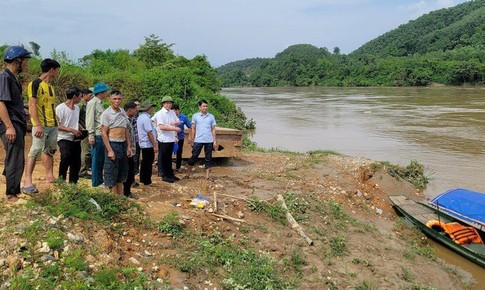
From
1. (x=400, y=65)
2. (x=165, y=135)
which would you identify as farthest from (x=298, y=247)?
(x=400, y=65)

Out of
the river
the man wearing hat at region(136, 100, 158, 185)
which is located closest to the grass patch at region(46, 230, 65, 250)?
the man wearing hat at region(136, 100, 158, 185)

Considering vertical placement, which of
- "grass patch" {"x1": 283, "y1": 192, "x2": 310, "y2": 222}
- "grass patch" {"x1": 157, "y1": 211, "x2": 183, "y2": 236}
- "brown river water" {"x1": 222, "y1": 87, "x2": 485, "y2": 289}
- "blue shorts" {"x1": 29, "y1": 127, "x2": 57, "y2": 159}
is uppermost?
"blue shorts" {"x1": 29, "y1": 127, "x2": 57, "y2": 159}

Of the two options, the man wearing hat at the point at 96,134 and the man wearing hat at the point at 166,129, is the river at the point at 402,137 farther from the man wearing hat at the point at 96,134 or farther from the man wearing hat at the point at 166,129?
Answer: the man wearing hat at the point at 96,134

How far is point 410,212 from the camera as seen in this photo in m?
7.86

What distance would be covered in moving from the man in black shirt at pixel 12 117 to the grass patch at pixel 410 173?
8186 mm

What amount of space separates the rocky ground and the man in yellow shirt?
1.20ft

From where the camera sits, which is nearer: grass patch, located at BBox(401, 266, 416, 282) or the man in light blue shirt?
grass patch, located at BBox(401, 266, 416, 282)

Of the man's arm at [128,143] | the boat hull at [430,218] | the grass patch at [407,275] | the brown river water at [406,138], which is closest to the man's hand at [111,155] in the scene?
the man's arm at [128,143]

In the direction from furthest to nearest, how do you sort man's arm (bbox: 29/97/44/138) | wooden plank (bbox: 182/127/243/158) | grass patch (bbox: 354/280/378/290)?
wooden plank (bbox: 182/127/243/158) < grass patch (bbox: 354/280/378/290) < man's arm (bbox: 29/97/44/138)

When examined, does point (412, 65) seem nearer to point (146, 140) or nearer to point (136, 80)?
point (136, 80)

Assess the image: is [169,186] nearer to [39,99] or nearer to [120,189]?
[120,189]

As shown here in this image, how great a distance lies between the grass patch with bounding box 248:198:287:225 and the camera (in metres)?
5.90

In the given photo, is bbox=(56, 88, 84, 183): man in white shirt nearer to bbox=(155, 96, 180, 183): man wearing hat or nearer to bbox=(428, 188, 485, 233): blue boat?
bbox=(155, 96, 180, 183): man wearing hat

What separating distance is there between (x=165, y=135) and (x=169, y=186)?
855mm
